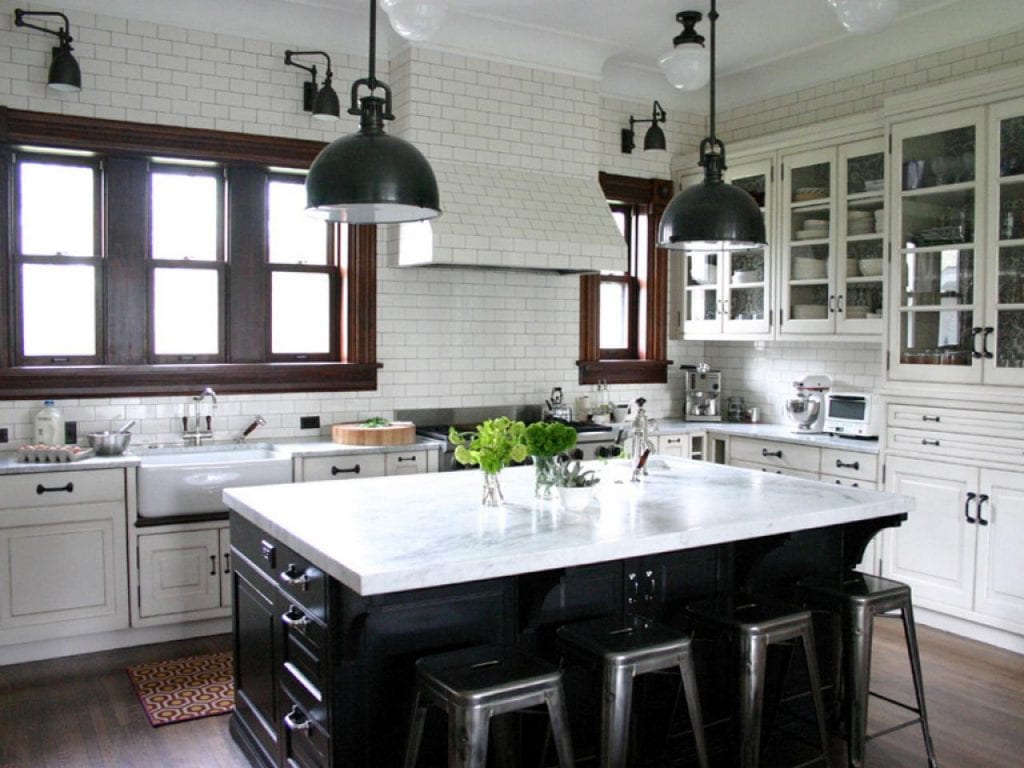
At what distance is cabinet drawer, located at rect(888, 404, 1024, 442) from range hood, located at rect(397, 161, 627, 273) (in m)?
1.89

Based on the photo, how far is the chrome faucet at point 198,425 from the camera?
5.36 m

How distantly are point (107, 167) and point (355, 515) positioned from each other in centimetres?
311

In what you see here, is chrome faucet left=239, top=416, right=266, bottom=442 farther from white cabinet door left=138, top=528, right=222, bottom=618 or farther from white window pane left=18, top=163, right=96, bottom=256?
white window pane left=18, top=163, right=96, bottom=256

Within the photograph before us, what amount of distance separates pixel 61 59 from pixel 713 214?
3431 millimetres

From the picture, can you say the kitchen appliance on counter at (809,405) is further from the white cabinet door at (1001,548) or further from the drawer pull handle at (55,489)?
the drawer pull handle at (55,489)

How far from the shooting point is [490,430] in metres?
3.28

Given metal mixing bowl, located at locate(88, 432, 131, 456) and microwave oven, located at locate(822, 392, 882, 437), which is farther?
microwave oven, located at locate(822, 392, 882, 437)

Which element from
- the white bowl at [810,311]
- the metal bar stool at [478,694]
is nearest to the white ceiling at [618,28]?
the white bowl at [810,311]

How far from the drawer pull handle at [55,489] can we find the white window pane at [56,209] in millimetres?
1379

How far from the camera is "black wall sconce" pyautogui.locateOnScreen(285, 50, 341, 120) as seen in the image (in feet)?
17.3

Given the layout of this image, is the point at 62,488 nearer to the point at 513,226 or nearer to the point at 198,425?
the point at 198,425

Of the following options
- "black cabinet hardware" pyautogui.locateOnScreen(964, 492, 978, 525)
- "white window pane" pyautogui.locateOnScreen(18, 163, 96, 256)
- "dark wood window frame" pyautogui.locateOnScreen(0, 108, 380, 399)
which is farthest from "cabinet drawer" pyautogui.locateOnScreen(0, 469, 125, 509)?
"black cabinet hardware" pyautogui.locateOnScreen(964, 492, 978, 525)

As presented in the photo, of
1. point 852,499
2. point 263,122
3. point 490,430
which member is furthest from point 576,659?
point 263,122

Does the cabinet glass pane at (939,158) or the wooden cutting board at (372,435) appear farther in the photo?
the wooden cutting board at (372,435)
